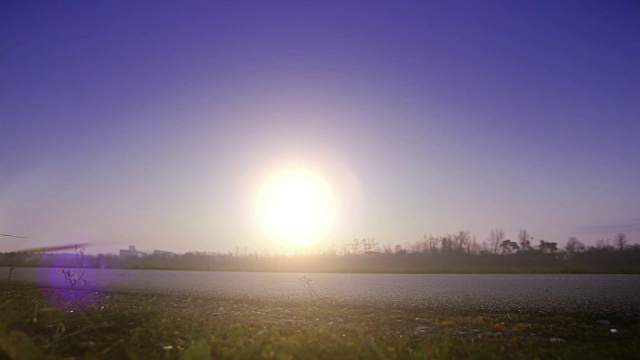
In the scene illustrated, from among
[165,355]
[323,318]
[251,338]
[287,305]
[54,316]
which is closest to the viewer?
[165,355]

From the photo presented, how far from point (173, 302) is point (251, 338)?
193 inches

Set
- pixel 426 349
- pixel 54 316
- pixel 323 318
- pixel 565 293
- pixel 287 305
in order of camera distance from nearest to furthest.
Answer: pixel 426 349
pixel 54 316
pixel 323 318
pixel 287 305
pixel 565 293

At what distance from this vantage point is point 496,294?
9273 mm

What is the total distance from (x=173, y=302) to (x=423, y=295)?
18.6 feet

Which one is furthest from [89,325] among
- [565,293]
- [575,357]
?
[565,293]

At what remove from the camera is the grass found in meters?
3.90

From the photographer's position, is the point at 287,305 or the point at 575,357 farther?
the point at 287,305

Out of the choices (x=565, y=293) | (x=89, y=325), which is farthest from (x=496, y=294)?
(x=89, y=325)

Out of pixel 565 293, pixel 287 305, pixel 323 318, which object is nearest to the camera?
pixel 323 318

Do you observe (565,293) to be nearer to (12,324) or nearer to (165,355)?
(165,355)

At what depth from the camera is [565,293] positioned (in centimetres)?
916

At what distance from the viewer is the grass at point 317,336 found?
390cm

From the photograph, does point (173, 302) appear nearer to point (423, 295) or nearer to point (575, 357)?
point (423, 295)

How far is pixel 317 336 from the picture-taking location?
486 cm
